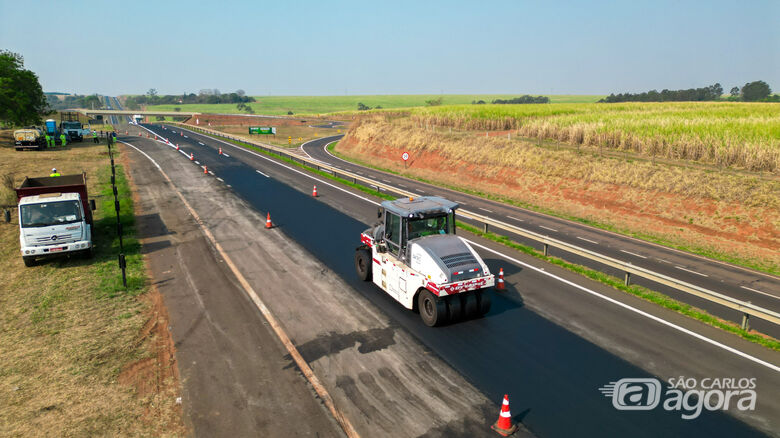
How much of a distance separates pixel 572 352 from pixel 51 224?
18519mm

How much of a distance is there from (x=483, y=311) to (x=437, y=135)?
39270mm

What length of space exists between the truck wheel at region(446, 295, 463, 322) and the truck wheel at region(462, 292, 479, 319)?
0.48 feet

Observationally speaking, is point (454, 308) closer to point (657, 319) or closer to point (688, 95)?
point (657, 319)

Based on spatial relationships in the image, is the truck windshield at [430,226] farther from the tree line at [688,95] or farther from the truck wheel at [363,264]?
the tree line at [688,95]

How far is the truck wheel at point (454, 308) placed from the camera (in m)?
11.9

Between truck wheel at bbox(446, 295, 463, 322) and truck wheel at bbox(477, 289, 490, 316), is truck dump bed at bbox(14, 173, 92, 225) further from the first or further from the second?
truck wheel at bbox(477, 289, 490, 316)

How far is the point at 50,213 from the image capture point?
17141mm

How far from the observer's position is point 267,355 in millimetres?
10953

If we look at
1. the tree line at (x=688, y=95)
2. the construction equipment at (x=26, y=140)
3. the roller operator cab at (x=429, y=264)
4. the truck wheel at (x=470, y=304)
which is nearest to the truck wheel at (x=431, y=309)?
the roller operator cab at (x=429, y=264)

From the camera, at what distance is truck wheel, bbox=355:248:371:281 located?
15156 mm

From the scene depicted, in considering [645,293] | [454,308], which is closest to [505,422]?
[454,308]

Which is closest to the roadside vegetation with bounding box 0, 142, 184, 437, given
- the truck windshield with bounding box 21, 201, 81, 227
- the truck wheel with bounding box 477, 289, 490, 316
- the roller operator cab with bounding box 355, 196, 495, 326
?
the truck windshield with bounding box 21, 201, 81, 227

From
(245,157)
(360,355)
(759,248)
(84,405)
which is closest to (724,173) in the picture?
(759,248)

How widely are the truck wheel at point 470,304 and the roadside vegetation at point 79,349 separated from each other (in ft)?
23.7
